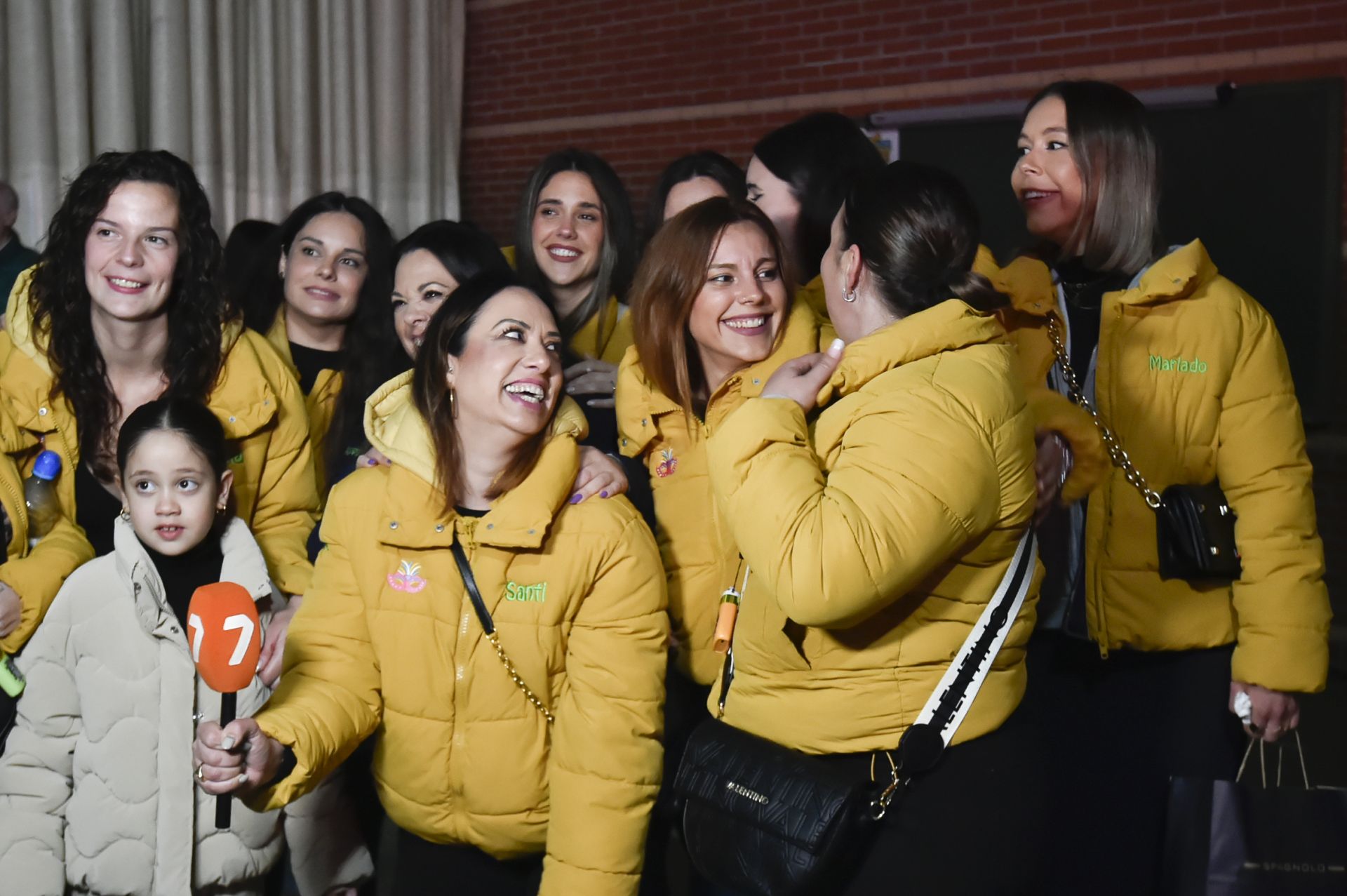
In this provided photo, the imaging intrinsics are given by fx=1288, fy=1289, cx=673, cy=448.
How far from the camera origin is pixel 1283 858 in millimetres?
2287

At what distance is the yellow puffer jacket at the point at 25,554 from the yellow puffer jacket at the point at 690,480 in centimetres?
120

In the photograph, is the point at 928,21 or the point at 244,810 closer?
the point at 244,810

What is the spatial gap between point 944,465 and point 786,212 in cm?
150

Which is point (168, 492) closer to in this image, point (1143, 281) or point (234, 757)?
point (234, 757)

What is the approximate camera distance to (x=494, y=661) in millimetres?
2215

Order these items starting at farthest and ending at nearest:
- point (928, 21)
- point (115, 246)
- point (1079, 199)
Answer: point (928, 21)
point (115, 246)
point (1079, 199)

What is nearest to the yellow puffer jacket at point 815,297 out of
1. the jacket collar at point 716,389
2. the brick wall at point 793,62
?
the jacket collar at point 716,389

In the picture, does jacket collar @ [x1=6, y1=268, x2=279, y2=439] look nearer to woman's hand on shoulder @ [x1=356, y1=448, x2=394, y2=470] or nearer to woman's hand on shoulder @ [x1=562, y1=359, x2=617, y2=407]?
woman's hand on shoulder @ [x1=356, y1=448, x2=394, y2=470]

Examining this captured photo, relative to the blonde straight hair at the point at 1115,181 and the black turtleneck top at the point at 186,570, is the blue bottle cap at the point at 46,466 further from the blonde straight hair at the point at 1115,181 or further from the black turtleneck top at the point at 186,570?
the blonde straight hair at the point at 1115,181

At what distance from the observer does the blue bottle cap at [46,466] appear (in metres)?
2.76

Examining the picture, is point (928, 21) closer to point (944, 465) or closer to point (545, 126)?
point (545, 126)

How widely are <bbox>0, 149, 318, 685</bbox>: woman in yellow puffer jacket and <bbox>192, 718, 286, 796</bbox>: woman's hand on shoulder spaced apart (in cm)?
72

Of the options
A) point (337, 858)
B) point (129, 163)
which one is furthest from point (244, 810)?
point (129, 163)

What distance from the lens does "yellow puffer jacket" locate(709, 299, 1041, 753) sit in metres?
1.64
